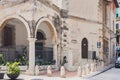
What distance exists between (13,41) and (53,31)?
4016 millimetres

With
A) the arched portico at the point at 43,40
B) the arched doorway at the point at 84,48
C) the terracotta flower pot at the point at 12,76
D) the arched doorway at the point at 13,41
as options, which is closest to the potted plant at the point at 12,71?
the terracotta flower pot at the point at 12,76

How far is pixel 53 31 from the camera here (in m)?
21.8

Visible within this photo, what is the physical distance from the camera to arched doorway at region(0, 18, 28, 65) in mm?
20391

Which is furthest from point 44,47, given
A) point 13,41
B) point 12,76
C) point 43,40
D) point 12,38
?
point 12,76

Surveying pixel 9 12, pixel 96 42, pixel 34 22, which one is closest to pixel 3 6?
pixel 9 12

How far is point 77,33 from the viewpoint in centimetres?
2472

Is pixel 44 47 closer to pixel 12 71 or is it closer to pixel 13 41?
pixel 13 41

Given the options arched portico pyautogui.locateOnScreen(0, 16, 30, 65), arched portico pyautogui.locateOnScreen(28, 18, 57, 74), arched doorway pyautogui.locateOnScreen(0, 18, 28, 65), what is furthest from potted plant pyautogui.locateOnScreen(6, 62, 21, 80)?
arched portico pyautogui.locateOnScreen(0, 16, 30, 65)

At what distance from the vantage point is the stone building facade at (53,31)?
1894 cm

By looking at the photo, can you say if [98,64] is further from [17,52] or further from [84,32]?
[17,52]

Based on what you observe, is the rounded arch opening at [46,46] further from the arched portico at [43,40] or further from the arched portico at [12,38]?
the arched portico at [12,38]

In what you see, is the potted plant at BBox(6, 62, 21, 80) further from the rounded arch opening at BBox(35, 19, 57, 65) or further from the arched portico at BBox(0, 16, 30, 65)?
the arched portico at BBox(0, 16, 30, 65)

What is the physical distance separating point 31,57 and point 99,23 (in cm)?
1118

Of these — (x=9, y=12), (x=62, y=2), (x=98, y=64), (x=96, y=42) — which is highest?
(x=62, y=2)
